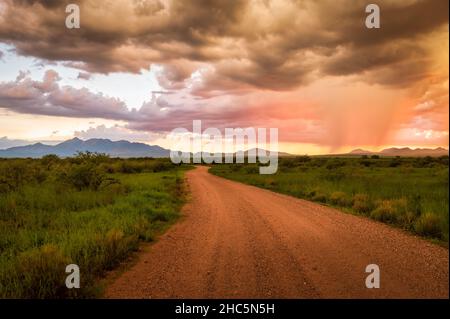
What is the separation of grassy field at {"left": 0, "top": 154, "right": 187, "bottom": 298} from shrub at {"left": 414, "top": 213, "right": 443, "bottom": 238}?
7727 mm

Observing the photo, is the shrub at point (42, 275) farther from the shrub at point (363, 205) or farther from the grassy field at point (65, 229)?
the shrub at point (363, 205)

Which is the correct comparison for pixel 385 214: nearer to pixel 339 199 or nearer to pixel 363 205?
pixel 363 205

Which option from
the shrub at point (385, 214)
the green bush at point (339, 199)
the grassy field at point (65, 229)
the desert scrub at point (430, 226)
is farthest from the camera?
the green bush at point (339, 199)

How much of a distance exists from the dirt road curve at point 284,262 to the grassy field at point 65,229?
2.38 ft

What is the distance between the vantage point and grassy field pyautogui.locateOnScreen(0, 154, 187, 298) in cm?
576

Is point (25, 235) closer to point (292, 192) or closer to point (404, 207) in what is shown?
point (404, 207)

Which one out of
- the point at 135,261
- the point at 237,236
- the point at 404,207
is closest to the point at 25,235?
the point at 135,261

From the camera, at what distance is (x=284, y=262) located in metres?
6.87

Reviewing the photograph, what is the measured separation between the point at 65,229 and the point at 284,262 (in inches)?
252

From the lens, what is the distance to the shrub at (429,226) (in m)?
9.04

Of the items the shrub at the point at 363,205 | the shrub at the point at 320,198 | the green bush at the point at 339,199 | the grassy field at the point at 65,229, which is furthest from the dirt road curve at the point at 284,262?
the shrub at the point at 320,198

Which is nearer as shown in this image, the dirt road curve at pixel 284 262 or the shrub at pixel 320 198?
the dirt road curve at pixel 284 262
